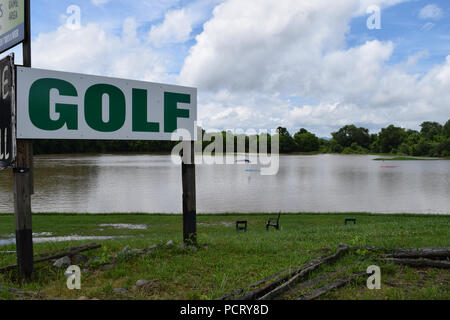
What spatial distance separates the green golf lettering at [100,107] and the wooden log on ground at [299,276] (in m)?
4.28

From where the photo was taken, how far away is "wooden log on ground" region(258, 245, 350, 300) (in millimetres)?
4684

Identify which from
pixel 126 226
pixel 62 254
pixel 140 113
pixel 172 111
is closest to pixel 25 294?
pixel 62 254

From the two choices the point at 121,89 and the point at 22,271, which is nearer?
the point at 22,271

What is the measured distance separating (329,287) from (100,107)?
16.6 feet

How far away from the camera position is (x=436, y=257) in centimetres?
638

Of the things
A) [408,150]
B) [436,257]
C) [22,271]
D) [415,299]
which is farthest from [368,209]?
[408,150]

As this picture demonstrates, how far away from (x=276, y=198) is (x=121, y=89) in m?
24.0

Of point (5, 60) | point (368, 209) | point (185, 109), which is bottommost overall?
point (368, 209)

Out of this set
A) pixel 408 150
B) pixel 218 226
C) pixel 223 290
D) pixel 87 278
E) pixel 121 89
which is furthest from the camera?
pixel 408 150

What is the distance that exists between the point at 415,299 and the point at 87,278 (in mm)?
4814

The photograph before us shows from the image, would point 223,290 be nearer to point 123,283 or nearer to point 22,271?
point 123,283

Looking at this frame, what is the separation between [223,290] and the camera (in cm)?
500

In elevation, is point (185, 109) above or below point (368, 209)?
above
